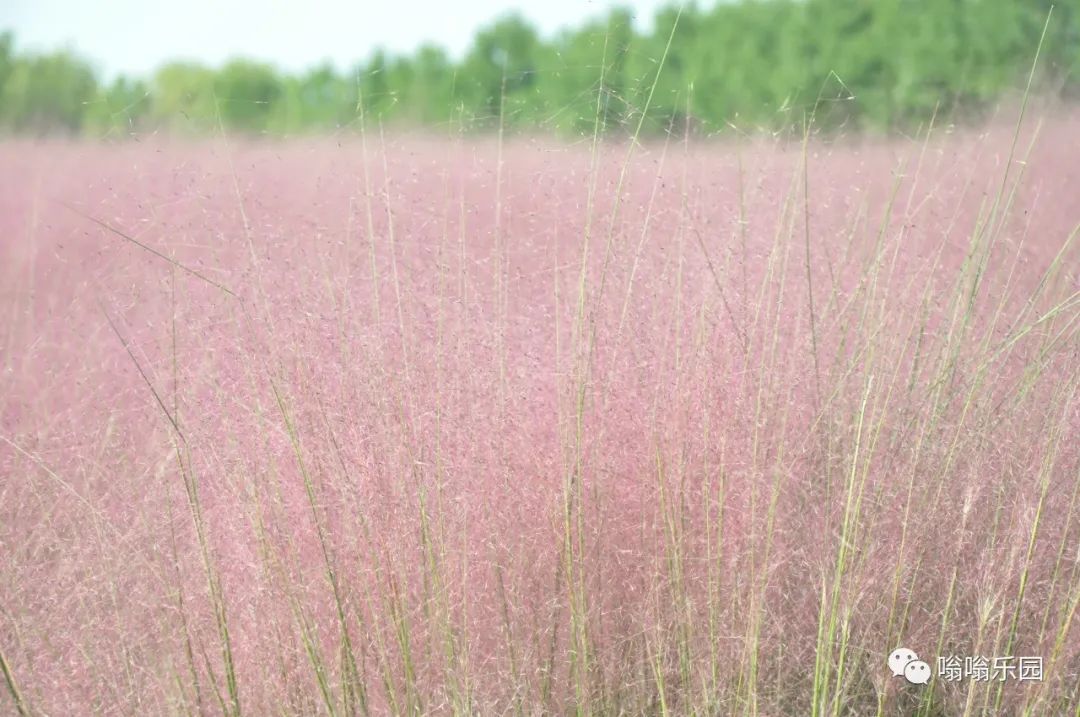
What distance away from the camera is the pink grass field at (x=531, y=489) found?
5.30 ft

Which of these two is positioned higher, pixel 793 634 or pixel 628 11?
pixel 628 11

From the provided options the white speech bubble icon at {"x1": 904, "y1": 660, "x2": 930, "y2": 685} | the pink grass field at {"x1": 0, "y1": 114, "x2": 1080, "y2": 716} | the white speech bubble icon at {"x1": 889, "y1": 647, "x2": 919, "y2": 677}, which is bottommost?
the white speech bubble icon at {"x1": 904, "y1": 660, "x2": 930, "y2": 685}

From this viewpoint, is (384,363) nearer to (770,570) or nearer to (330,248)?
(330,248)

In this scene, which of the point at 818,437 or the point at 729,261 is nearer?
the point at 818,437

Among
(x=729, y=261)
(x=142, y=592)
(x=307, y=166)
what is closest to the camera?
(x=142, y=592)

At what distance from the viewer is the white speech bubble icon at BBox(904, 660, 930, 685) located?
1.66m

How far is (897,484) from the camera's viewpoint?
1.71m

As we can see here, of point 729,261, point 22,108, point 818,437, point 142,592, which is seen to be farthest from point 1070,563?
point 22,108

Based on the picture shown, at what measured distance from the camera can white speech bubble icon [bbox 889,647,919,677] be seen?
165cm

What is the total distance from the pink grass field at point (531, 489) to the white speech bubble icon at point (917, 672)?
27 mm

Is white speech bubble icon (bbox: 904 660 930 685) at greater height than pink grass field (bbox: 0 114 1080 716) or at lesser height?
lesser

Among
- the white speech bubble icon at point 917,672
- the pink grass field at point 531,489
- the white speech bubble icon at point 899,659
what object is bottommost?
the white speech bubble icon at point 917,672

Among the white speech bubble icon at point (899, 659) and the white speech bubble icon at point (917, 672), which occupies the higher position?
the white speech bubble icon at point (899, 659)

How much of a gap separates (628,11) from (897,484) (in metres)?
0.90
